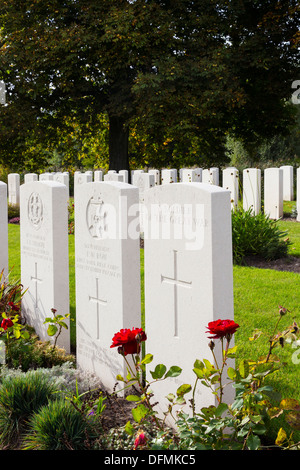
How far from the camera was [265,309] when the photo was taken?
6430 mm

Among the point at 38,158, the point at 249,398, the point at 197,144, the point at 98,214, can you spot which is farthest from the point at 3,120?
the point at 249,398

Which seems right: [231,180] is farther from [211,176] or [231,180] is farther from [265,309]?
[265,309]

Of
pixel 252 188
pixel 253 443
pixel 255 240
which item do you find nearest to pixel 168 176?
pixel 252 188

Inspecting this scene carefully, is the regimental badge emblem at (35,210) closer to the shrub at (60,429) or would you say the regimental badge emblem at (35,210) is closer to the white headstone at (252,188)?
the shrub at (60,429)

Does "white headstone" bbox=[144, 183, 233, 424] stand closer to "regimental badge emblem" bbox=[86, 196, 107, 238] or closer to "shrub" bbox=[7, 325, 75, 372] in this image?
"regimental badge emblem" bbox=[86, 196, 107, 238]

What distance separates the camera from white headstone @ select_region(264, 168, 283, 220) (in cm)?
1220

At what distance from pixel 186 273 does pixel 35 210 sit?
2507 mm

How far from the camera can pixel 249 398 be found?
2.92 m

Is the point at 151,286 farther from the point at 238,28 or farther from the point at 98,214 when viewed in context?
the point at 238,28

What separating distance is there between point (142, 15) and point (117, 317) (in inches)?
492

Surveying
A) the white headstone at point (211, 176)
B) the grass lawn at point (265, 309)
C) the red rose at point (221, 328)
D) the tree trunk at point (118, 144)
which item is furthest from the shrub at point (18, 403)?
the tree trunk at point (118, 144)

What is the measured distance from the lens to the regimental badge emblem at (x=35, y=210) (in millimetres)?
5668

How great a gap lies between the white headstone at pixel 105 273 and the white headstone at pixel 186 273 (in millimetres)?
358

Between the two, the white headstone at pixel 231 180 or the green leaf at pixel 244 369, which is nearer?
the green leaf at pixel 244 369
